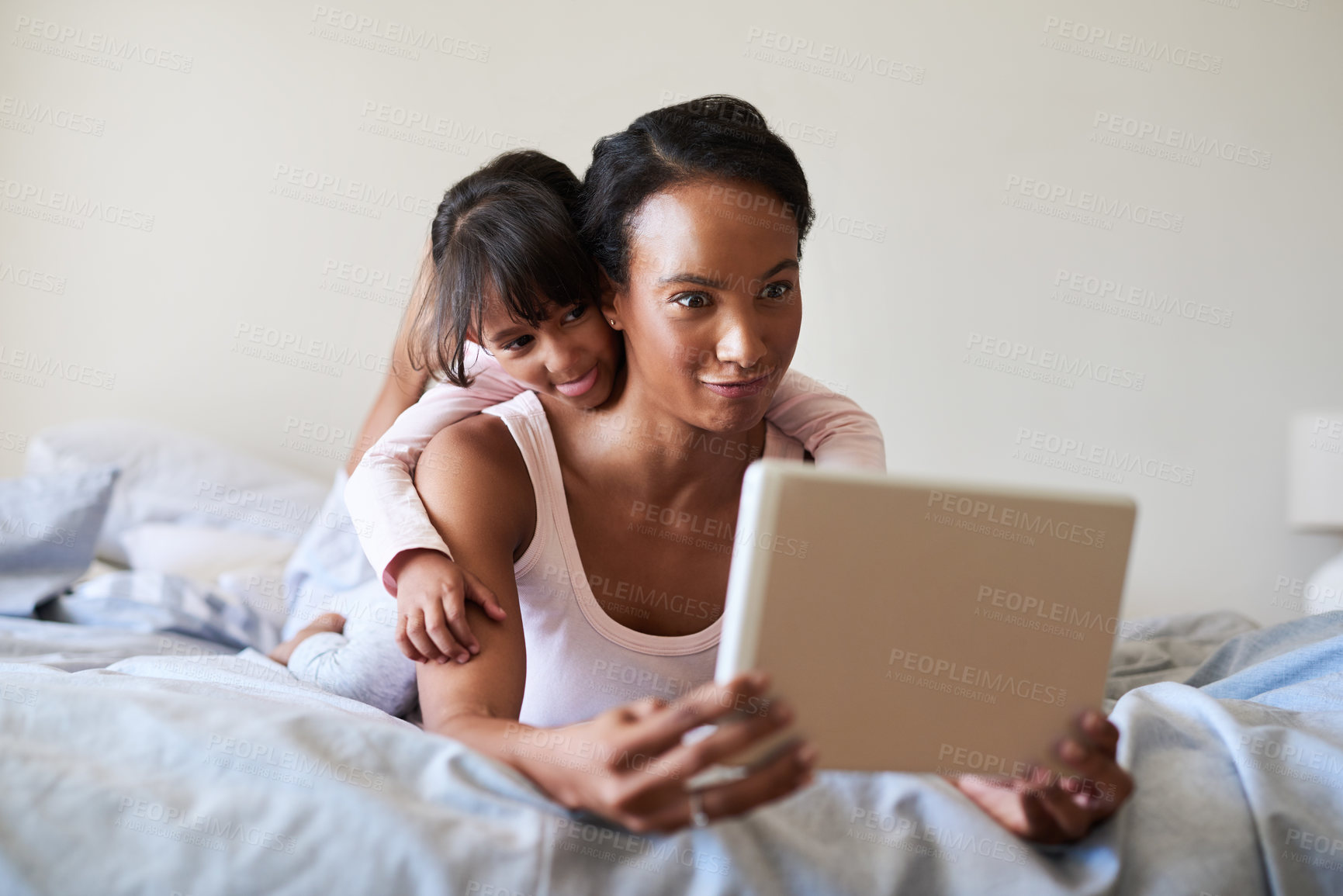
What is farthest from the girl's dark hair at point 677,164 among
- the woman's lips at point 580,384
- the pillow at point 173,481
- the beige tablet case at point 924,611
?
the pillow at point 173,481

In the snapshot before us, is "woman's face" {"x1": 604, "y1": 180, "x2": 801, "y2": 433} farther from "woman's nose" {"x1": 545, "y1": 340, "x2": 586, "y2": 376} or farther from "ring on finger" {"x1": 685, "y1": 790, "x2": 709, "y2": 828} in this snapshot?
"ring on finger" {"x1": 685, "y1": 790, "x2": 709, "y2": 828}

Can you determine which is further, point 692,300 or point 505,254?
point 505,254

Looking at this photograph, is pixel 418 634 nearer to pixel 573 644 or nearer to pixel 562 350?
pixel 573 644

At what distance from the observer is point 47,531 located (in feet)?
5.77

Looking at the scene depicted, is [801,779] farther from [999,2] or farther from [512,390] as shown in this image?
[999,2]

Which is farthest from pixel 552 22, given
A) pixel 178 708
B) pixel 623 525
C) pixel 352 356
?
pixel 178 708

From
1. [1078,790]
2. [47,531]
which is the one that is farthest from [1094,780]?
[47,531]

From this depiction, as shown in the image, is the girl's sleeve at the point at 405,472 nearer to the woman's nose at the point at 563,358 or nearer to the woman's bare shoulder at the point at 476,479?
the woman's bare shoulder at the point at 476,479

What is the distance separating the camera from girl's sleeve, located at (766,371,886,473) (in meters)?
1.29

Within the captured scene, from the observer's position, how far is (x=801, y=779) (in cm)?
74

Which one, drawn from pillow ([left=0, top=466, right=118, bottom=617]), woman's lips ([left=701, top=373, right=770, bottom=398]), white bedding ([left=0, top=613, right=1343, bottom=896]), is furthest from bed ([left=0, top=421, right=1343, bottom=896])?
pillow ([left=0, top=466, right=118, bottom=617])

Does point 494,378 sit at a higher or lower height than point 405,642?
higher

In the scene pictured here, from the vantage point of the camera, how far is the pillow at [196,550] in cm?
215

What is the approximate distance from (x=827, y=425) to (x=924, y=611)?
60cm
